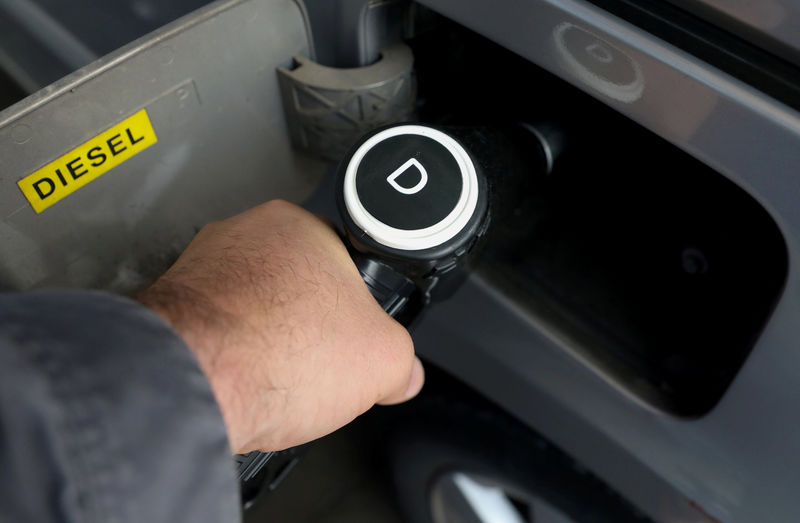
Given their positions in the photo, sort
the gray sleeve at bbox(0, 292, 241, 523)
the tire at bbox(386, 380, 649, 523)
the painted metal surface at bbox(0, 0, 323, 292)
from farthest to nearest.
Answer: the tire at bbox(386, 380, 649, 523), the painted metal surface at bbox(0, 0, 323, 292), the gray sleeve at bbox(0, 292, 241, 523)

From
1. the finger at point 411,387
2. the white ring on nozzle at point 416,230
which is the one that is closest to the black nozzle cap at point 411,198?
the white ring on nozzle at point 416,230

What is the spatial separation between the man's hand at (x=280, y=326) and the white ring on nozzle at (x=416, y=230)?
1.7 inches

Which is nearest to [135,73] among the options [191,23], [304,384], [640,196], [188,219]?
[191,23]

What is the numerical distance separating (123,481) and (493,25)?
37 cm

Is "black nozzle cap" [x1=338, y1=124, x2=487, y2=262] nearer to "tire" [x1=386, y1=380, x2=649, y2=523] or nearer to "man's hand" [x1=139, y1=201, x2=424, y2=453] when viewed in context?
"man's hand" [x1=139, y1=201, x2=424, y2=453]

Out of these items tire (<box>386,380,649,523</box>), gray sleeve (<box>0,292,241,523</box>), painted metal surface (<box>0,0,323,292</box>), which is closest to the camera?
gray sleeve (<box>0,292,241,523</box>)

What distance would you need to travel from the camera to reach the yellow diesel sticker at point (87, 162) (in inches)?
18.3

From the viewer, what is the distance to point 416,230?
47 centimetres

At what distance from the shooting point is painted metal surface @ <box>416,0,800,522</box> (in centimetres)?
39

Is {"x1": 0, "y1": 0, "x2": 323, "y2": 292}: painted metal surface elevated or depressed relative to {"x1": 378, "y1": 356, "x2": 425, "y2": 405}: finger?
elevated

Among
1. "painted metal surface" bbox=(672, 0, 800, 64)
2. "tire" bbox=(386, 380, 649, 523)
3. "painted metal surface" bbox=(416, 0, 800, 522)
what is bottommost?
"tire" bbox=(386, 380, 649, 523)

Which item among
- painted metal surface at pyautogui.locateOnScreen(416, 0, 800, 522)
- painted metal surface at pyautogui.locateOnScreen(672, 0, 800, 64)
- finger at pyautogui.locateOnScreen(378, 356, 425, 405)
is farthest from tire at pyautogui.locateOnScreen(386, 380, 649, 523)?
painted metal surface at pyautogui.locateOnScreen(672, 0, 800, 64)

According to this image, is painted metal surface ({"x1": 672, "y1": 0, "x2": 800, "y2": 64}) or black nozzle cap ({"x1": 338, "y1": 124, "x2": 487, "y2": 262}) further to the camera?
black nozzle cap ({"x1": 338, "y1": 124, "x2": 487, "y2": 262})

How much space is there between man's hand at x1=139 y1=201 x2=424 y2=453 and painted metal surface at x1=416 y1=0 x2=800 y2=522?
0.60 ft
